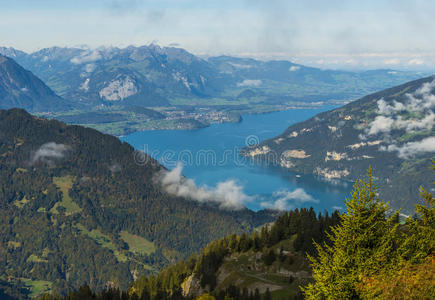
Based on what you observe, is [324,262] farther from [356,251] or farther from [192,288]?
[192,288]

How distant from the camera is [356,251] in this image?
29.9 m

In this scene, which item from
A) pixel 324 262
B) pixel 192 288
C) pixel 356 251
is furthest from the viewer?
pixel 192 288

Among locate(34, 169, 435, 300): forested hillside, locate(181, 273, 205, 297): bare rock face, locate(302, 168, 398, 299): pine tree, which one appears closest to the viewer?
locate(34, 169, 435, 300): forested hillside

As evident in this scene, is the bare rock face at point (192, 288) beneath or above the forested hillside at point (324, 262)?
beneath

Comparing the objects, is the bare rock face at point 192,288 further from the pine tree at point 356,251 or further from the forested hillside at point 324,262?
the pine tree at point 356,251

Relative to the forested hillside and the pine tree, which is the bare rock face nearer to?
the forested hillside

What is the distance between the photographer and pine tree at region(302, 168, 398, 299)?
93.4ft

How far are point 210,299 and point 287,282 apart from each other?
3053 centimetres

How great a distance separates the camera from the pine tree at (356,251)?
2847 cm

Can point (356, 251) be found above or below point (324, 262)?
above

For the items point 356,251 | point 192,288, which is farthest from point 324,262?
point 192,288

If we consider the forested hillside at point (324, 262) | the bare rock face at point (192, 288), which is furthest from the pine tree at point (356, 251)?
the bare rock face at point (192, 288)

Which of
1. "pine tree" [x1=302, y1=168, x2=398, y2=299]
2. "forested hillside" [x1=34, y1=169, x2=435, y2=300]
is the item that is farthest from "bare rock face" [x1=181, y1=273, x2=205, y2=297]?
"pine tree" [x1=302, y1=168, x2=398, y2=299]

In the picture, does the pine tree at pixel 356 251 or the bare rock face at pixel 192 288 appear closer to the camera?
the pine tree at pixel 356 251
